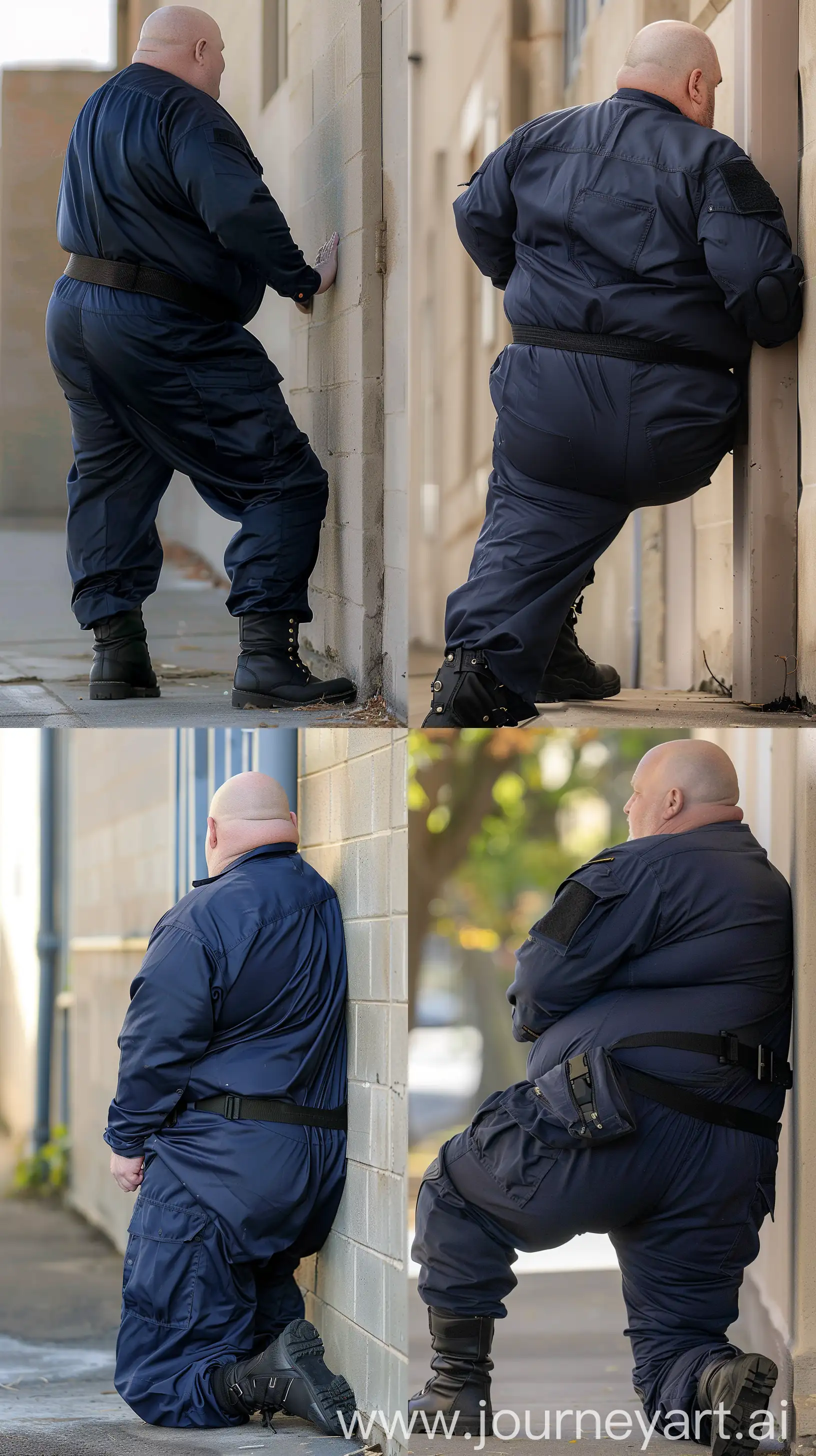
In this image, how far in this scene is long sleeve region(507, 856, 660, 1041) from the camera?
10.2 feet

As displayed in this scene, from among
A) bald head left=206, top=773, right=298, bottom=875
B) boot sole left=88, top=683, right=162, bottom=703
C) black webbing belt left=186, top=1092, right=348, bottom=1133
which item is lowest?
black webbing belt left=186, top=1092, right=348, bottom=1133

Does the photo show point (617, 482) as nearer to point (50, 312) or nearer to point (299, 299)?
point (299, 299)

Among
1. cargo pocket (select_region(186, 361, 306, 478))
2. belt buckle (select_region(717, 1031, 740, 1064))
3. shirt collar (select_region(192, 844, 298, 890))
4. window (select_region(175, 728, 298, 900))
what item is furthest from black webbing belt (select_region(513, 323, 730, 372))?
belt buckle (select_region(717, 1031, 740, 1064))

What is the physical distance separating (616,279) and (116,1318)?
4.76 metres

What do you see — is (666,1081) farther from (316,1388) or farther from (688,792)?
(316,1388)

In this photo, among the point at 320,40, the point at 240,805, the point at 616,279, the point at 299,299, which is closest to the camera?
the point at 616,279

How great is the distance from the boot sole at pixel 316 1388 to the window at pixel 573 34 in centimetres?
637

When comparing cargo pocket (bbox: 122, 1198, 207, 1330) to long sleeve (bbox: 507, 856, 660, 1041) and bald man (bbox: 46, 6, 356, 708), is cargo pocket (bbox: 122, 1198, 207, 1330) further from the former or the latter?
bald man (bbox: 46, 6, 356, 708)

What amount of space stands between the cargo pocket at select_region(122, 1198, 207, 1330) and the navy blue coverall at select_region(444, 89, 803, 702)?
1.46 metres

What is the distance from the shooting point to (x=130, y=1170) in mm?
3336

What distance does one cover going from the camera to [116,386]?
3.91 m

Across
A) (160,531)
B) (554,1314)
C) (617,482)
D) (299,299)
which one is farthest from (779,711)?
(160,531)

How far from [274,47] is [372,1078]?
419cm

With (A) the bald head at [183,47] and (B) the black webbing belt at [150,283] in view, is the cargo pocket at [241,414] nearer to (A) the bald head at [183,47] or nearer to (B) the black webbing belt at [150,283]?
(B) the black webbing belt at [150,283]
